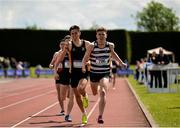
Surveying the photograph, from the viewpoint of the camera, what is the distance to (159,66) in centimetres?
2641

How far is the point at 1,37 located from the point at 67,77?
5456cm

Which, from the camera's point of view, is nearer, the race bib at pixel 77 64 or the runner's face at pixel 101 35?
the runner's face at pixel 101 35

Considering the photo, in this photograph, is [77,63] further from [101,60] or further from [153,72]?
[153,72]

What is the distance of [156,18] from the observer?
400ft

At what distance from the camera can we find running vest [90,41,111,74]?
13.6 m

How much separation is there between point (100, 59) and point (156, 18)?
10945 centimetres

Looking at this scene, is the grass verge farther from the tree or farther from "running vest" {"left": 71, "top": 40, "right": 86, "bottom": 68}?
the tree

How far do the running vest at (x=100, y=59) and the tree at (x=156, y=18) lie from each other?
106 metres

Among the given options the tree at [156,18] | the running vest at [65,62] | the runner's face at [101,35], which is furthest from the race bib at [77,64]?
the tree at [156,18]

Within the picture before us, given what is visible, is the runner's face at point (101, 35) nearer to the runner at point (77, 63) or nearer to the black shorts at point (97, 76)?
the runner at point (77, 63)

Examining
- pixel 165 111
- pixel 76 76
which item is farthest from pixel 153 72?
pixel 76 76

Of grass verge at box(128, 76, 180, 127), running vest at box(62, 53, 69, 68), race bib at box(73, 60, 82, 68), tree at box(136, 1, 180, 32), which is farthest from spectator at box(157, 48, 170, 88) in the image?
tree at box(136, 1, 180, 32)

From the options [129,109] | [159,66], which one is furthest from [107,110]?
[159,66]

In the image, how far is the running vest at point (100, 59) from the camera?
535 inches
